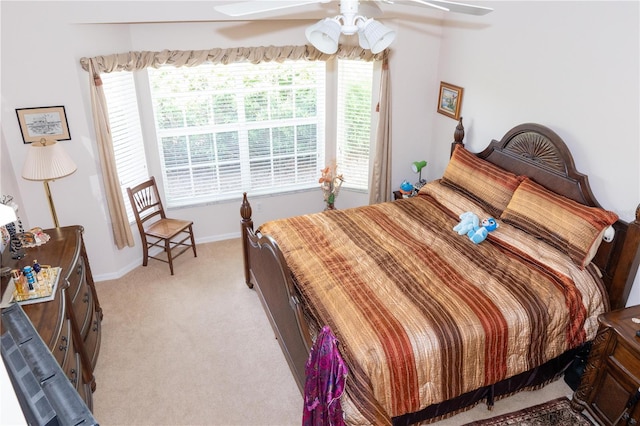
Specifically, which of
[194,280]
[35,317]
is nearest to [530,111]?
[194,280]

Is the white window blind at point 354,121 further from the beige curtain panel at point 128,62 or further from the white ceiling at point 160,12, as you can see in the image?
the white ceiling at point 160,12

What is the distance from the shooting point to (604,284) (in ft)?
10.6

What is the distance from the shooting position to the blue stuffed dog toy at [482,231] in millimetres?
3590

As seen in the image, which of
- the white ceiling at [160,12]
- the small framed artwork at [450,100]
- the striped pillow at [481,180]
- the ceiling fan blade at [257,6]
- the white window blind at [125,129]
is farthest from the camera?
the small framed artwork at [450,100]

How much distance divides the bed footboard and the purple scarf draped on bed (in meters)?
0.16

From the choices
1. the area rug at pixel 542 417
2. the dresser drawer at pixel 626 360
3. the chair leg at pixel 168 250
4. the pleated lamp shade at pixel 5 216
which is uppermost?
the pleated lamp shade at pixel 5 216

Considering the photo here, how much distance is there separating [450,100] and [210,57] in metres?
2.41

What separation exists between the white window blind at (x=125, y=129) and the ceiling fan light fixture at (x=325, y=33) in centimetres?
263

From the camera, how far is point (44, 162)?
3.55 metres

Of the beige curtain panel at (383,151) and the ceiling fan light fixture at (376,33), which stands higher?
the ceiling fan light fixture at (376,33)

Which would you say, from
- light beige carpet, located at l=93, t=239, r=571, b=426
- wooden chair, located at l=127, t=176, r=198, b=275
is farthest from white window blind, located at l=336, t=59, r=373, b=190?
wooden chair, located at l=127, t=176, r=198, b=275

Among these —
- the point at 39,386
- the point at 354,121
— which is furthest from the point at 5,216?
the point at 354,121

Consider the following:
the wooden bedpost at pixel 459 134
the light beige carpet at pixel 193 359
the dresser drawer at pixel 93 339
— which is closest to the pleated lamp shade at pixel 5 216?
the light beige carpet at pixel 193 359

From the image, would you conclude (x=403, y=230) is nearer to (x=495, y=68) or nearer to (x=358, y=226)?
(x=358, y=226)
